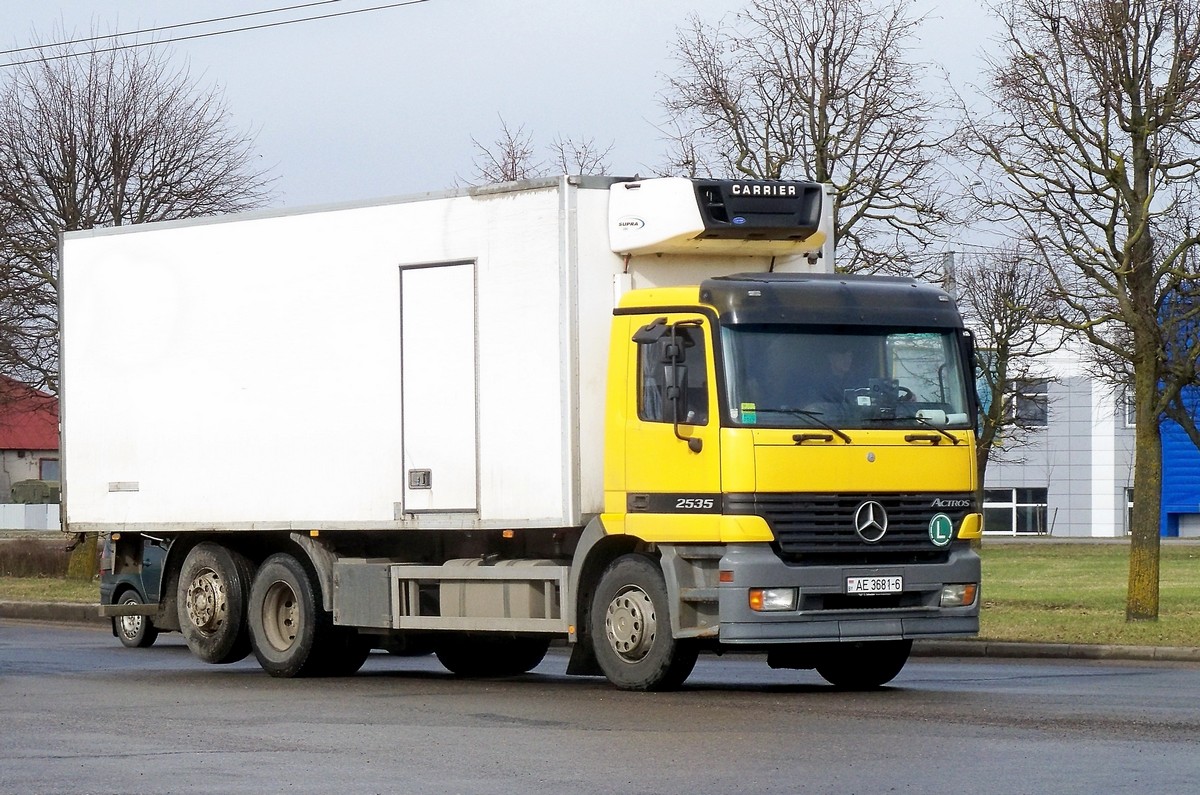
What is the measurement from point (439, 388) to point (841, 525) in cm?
341

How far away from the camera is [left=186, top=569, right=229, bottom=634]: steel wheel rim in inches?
662

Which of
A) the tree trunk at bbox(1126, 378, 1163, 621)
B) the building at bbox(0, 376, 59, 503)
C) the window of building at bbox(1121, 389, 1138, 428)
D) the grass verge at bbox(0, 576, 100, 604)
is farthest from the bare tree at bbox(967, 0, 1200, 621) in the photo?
the building at bbox(0, 376, 59, 503)

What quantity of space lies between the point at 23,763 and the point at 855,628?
586 cm

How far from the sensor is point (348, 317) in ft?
51.6

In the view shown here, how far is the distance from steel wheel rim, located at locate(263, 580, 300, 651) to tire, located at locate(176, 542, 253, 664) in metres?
0.34

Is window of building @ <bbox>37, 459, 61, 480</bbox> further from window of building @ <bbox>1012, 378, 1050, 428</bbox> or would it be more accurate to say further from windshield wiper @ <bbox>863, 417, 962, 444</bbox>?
windshield wiper @ <bbox>863, 417, 962, 444</bbox>

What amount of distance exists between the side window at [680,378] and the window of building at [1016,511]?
6654 cm

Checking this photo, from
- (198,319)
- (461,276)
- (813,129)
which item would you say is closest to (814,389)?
(461,276)

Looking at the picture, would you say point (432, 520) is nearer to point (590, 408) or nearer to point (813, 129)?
point (590, 408)

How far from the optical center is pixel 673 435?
536 inches

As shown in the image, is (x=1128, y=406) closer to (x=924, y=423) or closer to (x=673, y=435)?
(x=924, y=423)

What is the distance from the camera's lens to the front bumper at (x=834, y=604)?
13141 mm

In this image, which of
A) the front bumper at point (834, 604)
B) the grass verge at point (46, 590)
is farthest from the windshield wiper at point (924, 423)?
the grass verge at point (46, 590)

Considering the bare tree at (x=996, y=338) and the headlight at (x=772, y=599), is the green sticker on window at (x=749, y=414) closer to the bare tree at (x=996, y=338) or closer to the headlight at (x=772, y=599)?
the headlight at (x=772, y=599)
